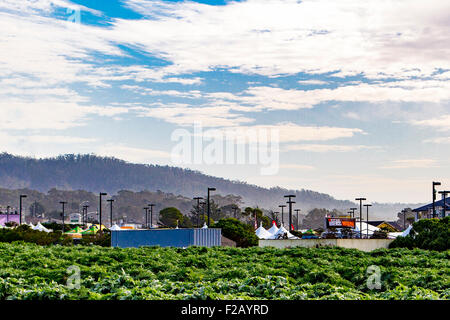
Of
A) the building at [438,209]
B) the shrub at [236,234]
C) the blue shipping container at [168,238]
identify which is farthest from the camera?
the building at [438,209]

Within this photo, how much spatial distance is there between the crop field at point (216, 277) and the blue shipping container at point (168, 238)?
1144cm

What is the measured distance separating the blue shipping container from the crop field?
1144cm

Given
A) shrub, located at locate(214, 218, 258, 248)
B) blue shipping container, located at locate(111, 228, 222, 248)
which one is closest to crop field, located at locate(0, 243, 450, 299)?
blue shipping container, located at locate(111, 228, 222, 248)

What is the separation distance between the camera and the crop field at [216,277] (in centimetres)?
1694

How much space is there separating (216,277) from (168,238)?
28341 mm

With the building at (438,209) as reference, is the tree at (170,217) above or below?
below

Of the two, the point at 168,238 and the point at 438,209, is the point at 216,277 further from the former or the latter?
the point at 438,209

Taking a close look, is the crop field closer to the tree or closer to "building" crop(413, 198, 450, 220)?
"building" crop(413, 198, 450, 220)

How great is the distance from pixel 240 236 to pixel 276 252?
110ft

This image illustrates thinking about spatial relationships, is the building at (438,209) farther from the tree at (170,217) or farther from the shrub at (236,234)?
the tree at (170,217)

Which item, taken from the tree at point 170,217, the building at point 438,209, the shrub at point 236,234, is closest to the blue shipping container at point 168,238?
the shrub at point 236,234

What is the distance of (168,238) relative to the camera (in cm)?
5184
